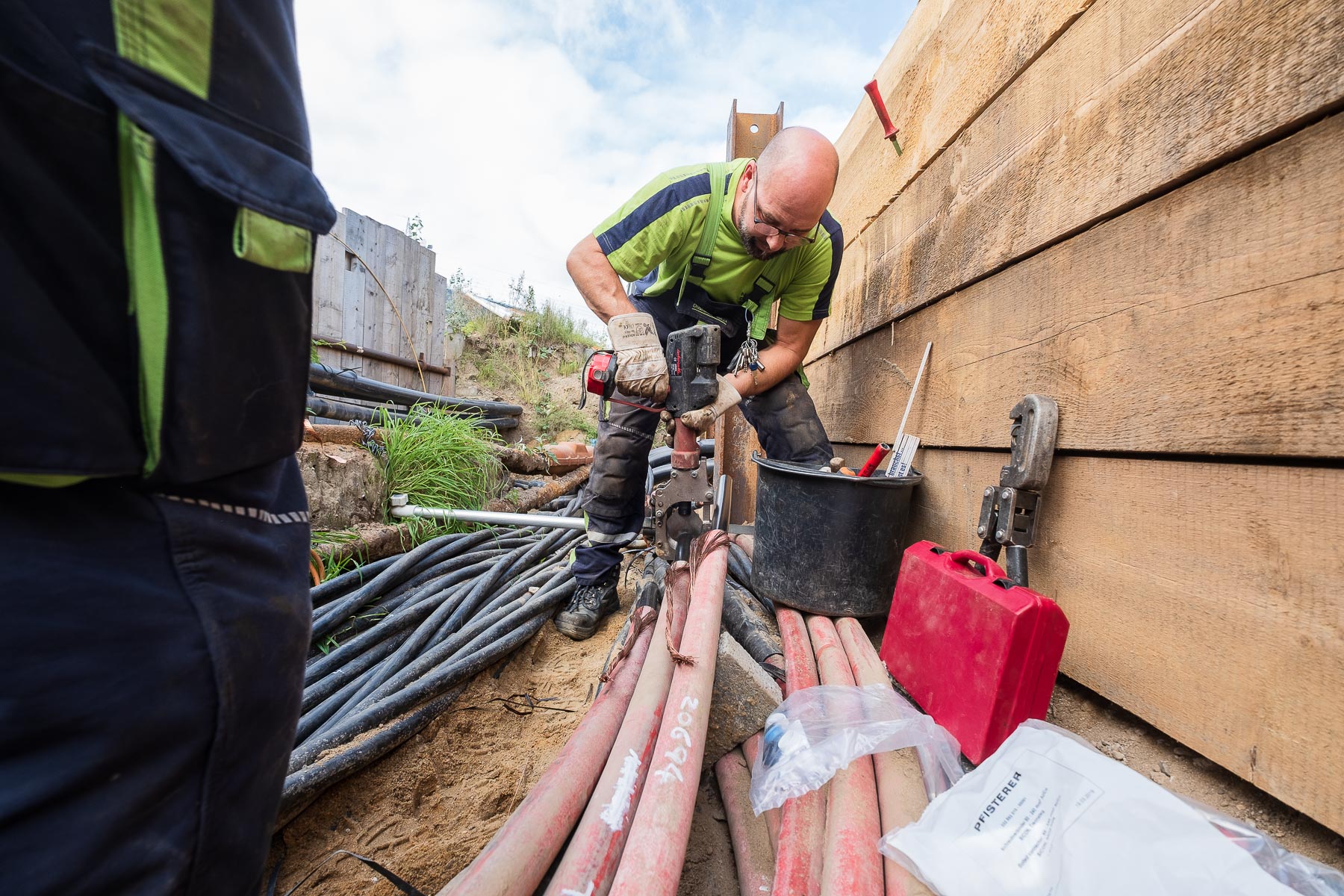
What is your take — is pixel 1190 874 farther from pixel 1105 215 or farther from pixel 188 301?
pixel 188 301

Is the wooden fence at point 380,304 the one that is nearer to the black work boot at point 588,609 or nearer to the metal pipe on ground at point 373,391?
the metal pipe on ground at point 373,391

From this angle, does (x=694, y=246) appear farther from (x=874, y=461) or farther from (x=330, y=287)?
(x=330, y=287)

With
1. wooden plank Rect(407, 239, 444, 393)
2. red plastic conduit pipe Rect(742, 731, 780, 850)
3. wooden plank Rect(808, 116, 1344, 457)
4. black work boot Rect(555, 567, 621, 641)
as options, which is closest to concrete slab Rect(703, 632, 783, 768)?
red plastic conduit pipe Rect(742, 731, 780, 850)

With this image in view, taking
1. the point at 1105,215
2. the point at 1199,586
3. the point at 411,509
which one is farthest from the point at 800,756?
the point at 411,509

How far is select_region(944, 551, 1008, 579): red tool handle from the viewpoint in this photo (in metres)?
A: 1.12

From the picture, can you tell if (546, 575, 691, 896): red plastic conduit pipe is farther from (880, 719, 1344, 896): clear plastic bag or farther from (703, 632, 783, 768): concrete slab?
(880, 719, 1344, 896): clear plastic bag

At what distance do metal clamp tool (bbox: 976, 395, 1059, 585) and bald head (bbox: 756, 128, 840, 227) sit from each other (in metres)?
1.02

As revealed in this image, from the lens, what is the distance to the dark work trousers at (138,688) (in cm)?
42

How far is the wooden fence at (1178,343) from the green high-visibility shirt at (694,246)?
0.73m

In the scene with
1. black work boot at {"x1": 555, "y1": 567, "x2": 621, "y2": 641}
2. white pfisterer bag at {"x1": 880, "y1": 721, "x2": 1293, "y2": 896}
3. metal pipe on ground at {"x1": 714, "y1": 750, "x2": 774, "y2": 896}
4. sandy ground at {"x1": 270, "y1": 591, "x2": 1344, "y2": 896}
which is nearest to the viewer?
white pfisterer bag at {"x1": 880, "y1": 721, "x2": 1293, "y2": 896}

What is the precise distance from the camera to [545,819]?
84 centimetres

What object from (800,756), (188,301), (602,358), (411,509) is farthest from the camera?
(411,509)

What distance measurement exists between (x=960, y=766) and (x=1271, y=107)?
1235mm

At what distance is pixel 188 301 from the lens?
50 cm
